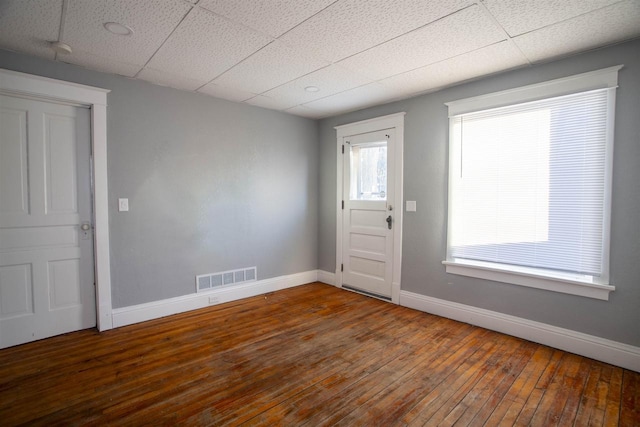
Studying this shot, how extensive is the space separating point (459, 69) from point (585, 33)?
92cm

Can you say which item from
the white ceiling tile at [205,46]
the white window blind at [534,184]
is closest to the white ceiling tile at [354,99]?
the white window blind at [534,184]

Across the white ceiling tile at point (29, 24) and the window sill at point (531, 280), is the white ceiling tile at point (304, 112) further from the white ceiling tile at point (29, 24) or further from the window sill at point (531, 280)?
the window sill at point (531, 280)

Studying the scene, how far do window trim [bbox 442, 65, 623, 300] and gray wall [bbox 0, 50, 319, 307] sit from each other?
229 centimetres

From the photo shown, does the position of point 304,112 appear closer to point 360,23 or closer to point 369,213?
point 369,213

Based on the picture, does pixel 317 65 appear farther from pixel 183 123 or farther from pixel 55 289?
pixel 55 289

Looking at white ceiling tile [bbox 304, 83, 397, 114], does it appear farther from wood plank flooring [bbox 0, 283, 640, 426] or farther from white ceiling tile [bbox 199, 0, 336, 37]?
wood plank flooring [bbox 0, 283, 640, 426]

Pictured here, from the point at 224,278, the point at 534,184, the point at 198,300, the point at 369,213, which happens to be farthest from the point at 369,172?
the point at 198,300

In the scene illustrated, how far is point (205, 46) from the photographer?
2.49m

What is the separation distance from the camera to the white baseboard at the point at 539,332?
244 cm

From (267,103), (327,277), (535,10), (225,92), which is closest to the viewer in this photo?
(535,10)

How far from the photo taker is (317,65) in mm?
2859

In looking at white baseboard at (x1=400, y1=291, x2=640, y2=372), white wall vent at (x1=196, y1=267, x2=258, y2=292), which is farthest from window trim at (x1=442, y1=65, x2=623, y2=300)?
white wall vent at (x1=196, y1=267, x2=258, y2=292)

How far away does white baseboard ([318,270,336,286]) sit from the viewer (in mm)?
4804

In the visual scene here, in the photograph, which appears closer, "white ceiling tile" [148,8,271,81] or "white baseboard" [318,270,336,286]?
"white ceiling tile" [148,8,271,81]
